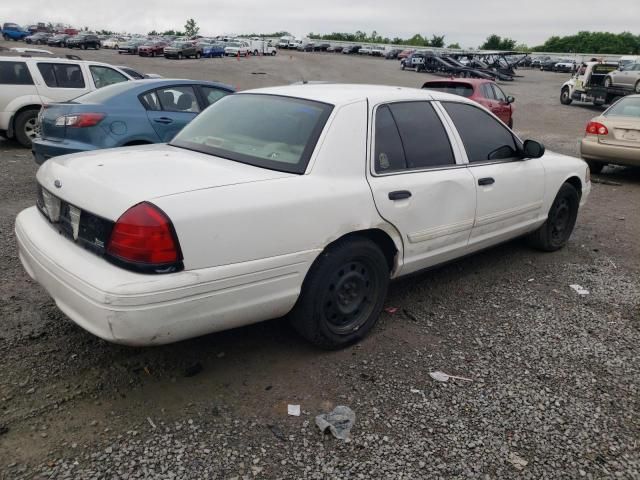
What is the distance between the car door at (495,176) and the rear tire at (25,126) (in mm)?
8472

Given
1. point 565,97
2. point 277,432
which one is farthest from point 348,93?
point 565,97

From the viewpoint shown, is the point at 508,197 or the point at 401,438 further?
the point at 508,197

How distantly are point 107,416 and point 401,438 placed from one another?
1495mm

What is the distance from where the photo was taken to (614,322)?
13.5 feet

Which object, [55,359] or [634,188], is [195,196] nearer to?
[55,359]

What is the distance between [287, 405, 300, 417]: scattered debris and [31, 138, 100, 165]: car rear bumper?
15.0 ft

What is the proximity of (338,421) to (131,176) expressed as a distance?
1.69 meters

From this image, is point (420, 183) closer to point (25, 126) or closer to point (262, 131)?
point (262, 131)

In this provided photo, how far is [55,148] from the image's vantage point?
20.7ft

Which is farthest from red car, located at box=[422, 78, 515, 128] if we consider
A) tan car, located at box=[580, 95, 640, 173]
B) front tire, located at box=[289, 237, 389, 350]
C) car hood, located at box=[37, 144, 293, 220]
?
car hood, located at box=[37, 144, 293, 220]

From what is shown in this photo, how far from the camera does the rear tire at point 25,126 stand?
9.72m

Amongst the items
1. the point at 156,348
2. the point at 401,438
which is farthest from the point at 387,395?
the point at 156,348

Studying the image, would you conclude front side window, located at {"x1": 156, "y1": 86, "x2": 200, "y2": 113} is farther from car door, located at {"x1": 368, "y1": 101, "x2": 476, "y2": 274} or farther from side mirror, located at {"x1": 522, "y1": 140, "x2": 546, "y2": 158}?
side mirror, located at {"x1": 522, "y1": 140, "x2": 546, "y2": 158}

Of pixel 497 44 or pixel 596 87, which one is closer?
pixel 596 87
